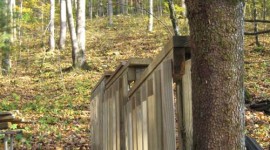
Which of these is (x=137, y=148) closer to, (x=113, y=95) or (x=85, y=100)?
(x=113, y=95)

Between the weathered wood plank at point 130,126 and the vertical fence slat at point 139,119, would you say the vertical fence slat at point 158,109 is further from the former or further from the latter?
the weathered wood plank at point 130,126

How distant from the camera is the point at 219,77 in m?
2.03

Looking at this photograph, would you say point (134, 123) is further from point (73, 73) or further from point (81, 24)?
point (81, 24)

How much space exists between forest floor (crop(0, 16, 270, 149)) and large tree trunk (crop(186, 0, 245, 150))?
4.92 m

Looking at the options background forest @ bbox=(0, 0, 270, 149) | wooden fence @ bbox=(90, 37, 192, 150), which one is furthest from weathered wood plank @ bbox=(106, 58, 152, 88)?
background forest @ bbox=(0, 0, 270, 149)

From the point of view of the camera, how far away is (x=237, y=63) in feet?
6.77

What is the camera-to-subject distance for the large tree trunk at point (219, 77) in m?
2.02

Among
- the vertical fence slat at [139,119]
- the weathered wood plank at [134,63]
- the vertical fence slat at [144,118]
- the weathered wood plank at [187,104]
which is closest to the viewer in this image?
the weathered wood plank at [187,104]

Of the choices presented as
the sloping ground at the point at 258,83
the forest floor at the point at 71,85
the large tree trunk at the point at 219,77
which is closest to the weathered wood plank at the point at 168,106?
the large tree trunk at the point at 219,77

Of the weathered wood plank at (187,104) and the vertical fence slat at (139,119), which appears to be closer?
the weathered wood plank at (187,104)

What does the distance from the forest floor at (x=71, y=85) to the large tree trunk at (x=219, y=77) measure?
492cm

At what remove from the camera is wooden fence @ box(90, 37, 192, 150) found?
8.05 ft

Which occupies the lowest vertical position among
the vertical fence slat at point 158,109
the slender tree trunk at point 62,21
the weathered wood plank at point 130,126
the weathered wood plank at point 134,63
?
the weathered wood plank at point 130,126

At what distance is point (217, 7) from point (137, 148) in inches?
64.7
